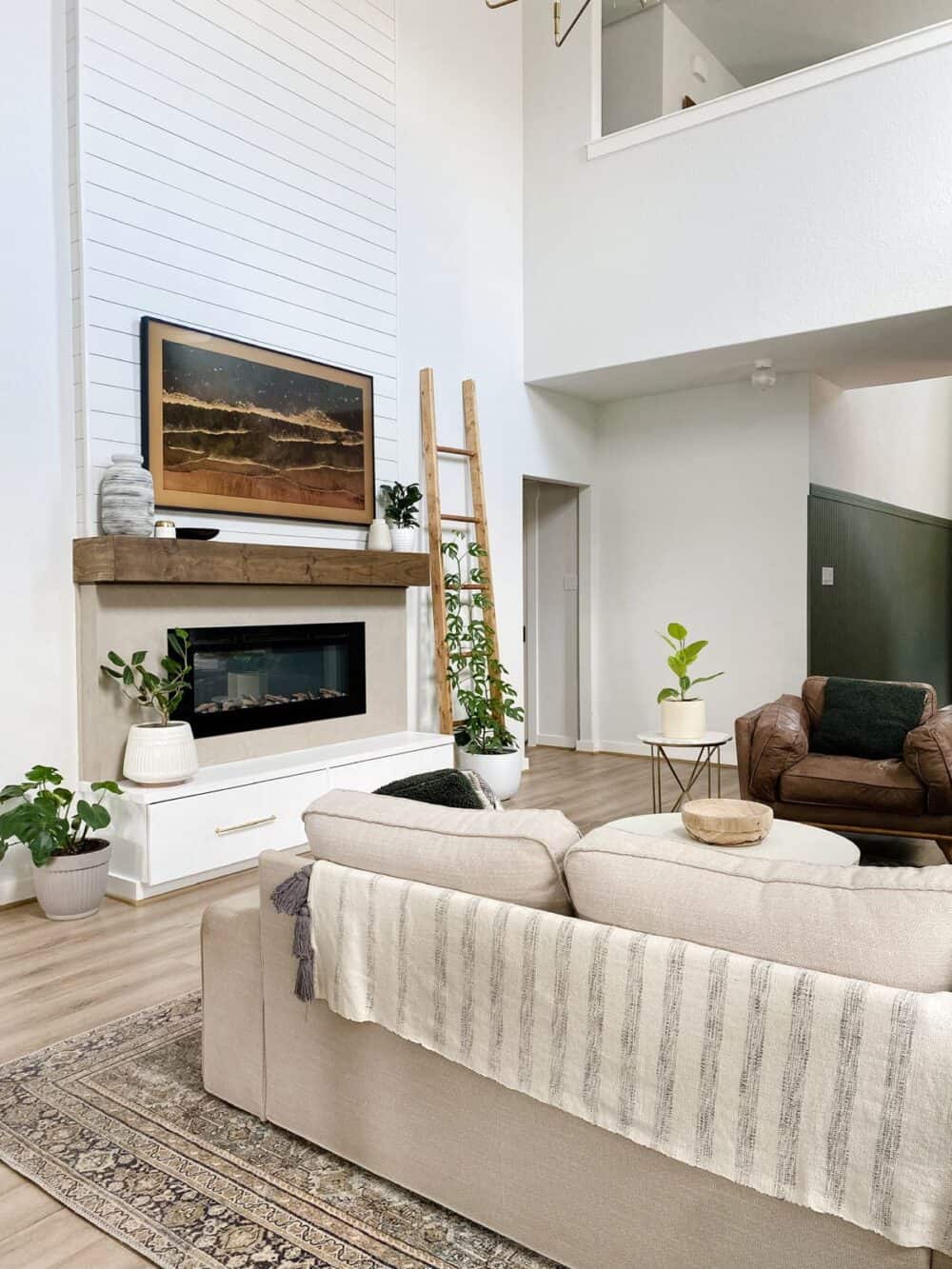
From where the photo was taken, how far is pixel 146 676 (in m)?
3.88

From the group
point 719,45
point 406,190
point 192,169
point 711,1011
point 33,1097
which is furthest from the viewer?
point 719,45

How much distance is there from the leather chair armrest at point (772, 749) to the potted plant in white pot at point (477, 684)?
5.15 feet

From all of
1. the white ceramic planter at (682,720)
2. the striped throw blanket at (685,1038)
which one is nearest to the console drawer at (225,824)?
the white ceramic planter at (682,720)

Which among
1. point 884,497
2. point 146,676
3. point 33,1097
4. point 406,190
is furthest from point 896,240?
point 33,1097

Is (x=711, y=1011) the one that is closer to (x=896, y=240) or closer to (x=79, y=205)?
(x=79, y=205)

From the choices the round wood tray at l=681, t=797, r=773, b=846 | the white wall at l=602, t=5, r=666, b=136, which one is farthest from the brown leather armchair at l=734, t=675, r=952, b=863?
the white wall at l=602, t=5, r=666, b=136

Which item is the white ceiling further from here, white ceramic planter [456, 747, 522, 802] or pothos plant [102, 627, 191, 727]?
pothos plant [102, 627, 191, 727]

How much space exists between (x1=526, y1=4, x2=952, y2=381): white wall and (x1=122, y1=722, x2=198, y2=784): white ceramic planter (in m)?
3.57

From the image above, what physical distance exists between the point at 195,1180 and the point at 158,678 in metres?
2.44

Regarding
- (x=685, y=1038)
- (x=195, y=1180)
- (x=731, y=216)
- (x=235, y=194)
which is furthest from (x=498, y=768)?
(x=685, y=1038)

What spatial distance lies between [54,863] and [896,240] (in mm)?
4797

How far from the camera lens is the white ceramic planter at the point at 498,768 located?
5.37 m

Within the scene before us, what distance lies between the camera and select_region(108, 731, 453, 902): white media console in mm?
3684

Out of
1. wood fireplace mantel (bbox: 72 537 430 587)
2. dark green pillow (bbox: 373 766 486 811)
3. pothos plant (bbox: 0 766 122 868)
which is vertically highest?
wood fireplace mantel (bbox: 72 537 430 587)
